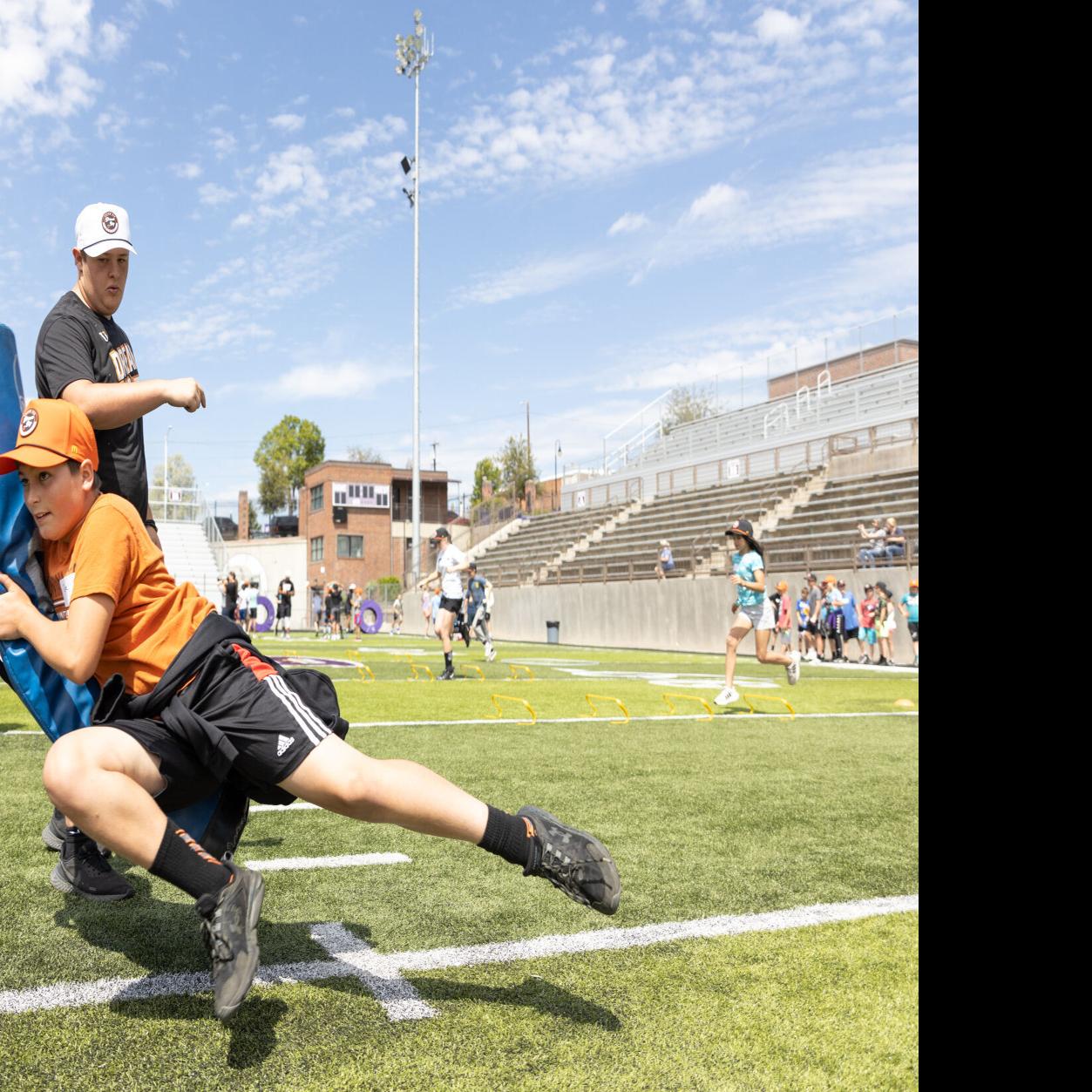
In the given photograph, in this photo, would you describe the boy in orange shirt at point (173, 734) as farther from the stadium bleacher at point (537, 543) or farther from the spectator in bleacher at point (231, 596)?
the stadium bleacher at point (537, 543)

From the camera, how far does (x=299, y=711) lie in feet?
8.76

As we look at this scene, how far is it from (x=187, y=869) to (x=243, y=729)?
360 millimetres

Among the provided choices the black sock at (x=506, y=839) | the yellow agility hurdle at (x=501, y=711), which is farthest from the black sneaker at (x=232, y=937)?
the yellow agility hurdle at (x=501, y=711)

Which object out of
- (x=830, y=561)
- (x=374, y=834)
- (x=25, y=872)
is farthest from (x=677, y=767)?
(x=830, y=561)

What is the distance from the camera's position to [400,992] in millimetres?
2717

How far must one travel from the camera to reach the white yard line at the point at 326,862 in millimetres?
4004

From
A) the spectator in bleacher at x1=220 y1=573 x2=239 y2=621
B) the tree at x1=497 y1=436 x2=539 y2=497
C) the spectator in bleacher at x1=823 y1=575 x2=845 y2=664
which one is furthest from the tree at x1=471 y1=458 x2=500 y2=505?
the spectator in bleacher at x1=823 y1=575 x2=845 y2=664

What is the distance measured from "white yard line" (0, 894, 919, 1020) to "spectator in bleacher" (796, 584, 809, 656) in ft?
60.8

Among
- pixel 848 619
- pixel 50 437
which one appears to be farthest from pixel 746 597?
pixel 848 619

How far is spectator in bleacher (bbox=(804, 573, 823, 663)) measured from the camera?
21656 millimetres

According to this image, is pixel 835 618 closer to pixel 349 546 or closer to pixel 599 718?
pixel 599 718

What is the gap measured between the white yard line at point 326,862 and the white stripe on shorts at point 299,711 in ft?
5.06

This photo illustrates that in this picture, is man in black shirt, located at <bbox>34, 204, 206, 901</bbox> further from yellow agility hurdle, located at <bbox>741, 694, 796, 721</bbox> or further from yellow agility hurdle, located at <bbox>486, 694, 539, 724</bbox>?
yellow agility hurdle, located at <bbox>741, 694, 796, 721</bbox>
